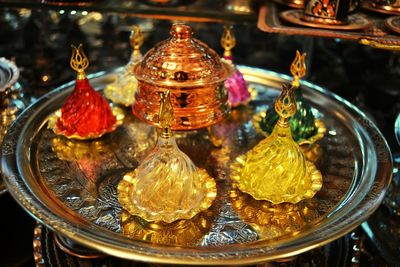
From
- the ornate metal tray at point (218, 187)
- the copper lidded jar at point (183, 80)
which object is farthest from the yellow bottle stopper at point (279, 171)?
the copper lidded jar at point (183, 80)

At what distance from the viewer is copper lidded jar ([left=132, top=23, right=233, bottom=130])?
36.6 inches

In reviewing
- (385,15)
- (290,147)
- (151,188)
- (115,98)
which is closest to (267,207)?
(290,147)

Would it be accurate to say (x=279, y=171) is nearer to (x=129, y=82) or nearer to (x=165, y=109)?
(x=165, y=109)

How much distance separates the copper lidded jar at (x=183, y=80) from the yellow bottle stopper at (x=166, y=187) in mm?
143

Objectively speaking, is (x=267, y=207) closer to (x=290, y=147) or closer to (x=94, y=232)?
(x=290, y=147)

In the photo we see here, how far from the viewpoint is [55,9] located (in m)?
1.30

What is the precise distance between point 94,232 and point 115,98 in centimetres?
55

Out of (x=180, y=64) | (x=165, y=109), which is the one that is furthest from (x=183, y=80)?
(x=165, y=109)

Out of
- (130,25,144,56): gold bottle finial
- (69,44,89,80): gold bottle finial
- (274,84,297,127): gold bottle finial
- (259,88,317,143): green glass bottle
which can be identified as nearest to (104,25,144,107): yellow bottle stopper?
(130,25,144,56): gold bottle finial

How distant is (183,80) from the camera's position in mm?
927

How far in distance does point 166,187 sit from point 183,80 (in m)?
0.24

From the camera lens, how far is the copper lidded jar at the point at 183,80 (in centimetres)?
93

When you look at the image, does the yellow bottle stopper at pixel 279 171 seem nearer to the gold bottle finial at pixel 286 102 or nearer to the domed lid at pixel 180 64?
the gold bottle finial at pixel 286 102

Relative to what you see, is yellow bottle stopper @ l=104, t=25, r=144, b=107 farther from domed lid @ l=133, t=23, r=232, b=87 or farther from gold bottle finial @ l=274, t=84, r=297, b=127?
gold bottle finial @ l=274, t=84, r=297, b=127
